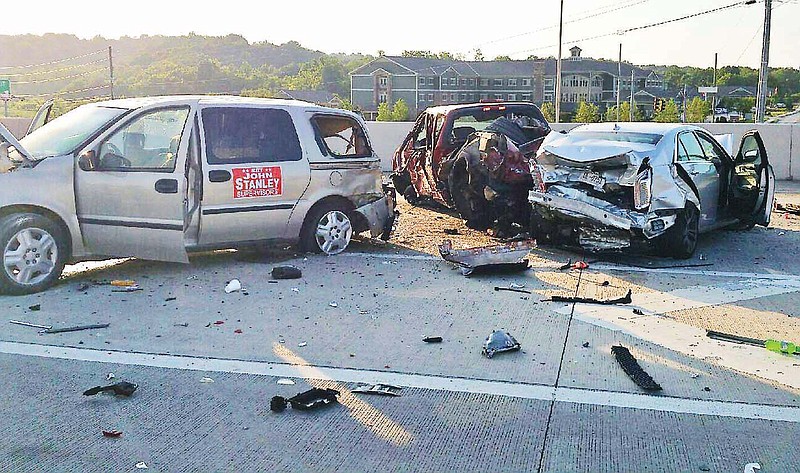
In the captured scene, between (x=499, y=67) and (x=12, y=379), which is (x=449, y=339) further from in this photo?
(x=499, y=67)

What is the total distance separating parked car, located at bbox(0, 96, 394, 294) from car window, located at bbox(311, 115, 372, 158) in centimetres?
2

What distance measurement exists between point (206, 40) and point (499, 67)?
27.1 metres

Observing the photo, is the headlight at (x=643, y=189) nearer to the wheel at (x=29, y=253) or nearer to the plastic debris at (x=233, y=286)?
the plastic debris at (x=233, y=286)

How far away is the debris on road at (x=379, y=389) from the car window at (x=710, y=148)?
6782 millimetres

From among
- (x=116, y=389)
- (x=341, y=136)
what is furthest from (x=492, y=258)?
(x=116, y=389)

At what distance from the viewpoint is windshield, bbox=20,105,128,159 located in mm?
8312

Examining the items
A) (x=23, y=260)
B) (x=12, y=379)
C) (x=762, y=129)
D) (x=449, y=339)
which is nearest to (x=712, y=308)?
(x=449, y=339)

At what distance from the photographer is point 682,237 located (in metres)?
9.73

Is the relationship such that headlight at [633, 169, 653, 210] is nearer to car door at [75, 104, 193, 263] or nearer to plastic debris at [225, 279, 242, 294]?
plastic debris at [225, 279, 242, 294]

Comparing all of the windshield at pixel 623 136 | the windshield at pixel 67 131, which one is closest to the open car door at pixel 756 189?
the windshield at pixel 623 136

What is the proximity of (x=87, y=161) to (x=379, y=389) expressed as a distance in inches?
172

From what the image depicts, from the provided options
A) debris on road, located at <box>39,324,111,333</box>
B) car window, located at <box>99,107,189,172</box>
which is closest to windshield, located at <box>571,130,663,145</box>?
car window, located at <box>99,107,189,172</box>

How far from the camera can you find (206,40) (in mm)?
55219

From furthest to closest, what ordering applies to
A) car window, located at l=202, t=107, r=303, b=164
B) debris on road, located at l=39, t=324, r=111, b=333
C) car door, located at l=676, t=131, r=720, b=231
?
car door, located at l=676, t=131, r=720, b=231
car window, located at l=202, t=107, r=303, b=164
debris on road, located at l=39, t=324, r=111, b=333
